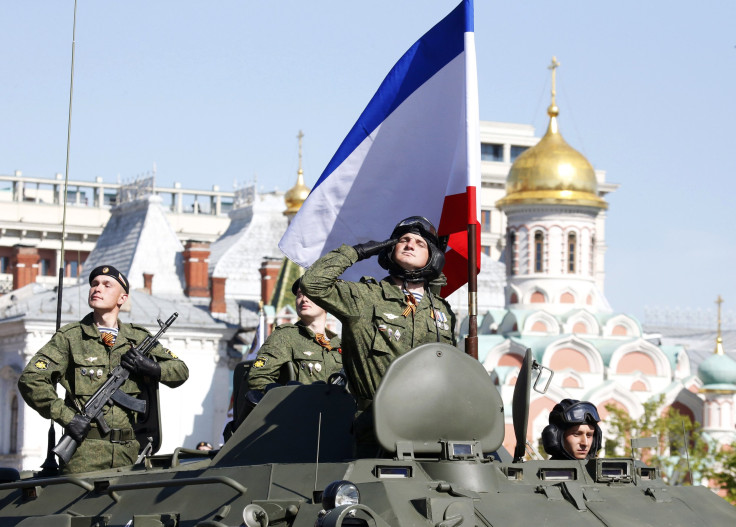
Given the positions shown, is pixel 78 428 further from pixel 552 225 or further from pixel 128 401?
pixel 552 225

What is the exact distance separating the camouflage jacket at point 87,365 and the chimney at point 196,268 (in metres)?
62.9

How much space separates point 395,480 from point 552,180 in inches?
2073

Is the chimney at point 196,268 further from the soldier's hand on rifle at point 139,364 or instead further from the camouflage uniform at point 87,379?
the soldier's hand on rifle at point 139,364

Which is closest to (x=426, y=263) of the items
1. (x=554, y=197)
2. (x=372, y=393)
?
(x=372, y=393)

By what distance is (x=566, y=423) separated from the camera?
1030 centimetres

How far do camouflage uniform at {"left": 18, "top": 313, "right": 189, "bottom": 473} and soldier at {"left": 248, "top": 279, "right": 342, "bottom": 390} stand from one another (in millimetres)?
1005

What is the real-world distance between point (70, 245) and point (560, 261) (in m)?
60.0

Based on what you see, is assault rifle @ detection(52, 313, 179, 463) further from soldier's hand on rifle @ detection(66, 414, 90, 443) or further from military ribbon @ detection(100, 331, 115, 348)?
military ribbon @ detection(100, 331, 115, 348)

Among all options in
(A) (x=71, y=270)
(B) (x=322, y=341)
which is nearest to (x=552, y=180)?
(B) (x=322, y=341)

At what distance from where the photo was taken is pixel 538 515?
8641 millimetres

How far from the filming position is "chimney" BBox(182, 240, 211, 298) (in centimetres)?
7462

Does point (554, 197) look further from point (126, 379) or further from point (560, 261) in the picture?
point (126, 379)

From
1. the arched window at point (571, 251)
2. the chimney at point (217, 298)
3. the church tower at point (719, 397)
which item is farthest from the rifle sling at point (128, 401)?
the chimney at point (217, 298)

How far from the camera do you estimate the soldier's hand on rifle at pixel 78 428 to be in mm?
10859
